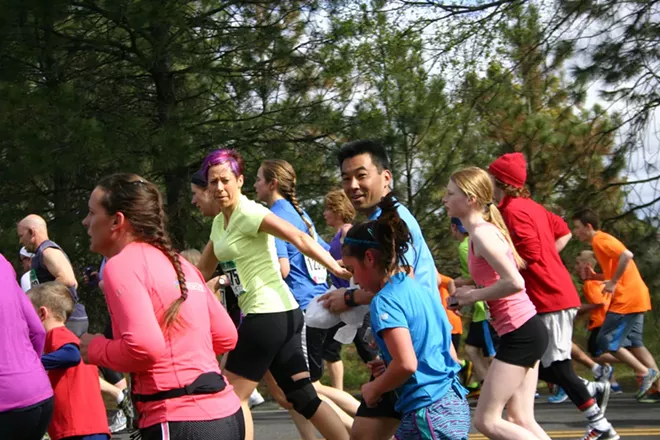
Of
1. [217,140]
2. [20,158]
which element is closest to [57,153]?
[20,158]

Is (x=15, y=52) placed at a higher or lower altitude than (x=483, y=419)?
higher

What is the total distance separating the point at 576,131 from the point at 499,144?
3.77ft

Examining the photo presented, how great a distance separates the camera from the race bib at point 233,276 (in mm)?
5414

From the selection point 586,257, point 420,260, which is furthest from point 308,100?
point 420,260

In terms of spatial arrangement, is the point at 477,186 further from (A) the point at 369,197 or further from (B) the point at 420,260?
(B) the point at 420,260

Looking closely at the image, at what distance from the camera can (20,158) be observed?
35.0 ft

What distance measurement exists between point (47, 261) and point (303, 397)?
325 centimetres

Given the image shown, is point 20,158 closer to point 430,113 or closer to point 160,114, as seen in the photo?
point 160,114

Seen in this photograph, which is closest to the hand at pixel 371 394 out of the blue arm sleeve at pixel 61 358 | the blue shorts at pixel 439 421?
the blue shorts at pixel 439 421

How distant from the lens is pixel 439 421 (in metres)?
3.78

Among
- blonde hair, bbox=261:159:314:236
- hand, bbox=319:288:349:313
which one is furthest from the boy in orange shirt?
hand, bbox=319:288:349:313

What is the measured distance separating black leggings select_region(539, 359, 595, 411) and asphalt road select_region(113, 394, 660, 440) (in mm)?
1149

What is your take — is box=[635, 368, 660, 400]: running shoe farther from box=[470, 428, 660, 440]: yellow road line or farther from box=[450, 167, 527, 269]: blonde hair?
box=[450, 167, 527, 269]: blonde hair

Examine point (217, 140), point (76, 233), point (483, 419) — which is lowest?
point (483, 419)
